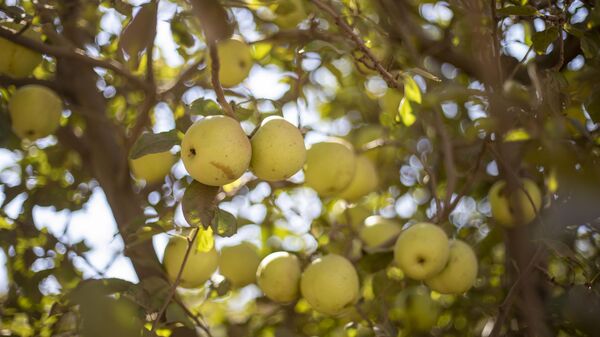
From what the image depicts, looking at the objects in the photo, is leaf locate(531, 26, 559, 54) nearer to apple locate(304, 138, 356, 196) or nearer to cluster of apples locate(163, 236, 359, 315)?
apple locate(304, 138, 356, 196)

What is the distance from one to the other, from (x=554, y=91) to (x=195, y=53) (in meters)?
1.76

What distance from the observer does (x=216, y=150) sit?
1.64 meters

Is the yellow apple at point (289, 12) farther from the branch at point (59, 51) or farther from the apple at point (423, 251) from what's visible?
the apple at point (423, 251)

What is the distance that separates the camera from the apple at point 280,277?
8.04 ft

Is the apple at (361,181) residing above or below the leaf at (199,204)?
below

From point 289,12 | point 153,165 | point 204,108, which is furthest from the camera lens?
point 289,12

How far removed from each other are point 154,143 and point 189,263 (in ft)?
2.44

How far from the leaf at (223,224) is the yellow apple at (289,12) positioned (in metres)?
1.15

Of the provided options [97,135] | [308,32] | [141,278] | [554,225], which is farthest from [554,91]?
[97,135]

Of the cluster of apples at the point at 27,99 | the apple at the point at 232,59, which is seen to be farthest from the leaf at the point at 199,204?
the cluster of apples at the point at 27,99

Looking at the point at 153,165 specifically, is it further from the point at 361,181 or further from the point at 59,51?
the point at 361,181

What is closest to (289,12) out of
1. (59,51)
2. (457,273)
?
(59,51)

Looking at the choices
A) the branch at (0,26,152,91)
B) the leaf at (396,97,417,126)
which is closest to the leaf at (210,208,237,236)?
the branch at (0,26,152,91)

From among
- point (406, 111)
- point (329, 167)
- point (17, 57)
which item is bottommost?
point (329, 167)
